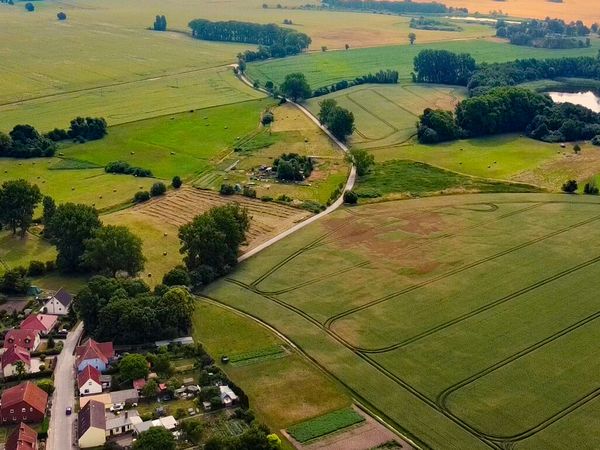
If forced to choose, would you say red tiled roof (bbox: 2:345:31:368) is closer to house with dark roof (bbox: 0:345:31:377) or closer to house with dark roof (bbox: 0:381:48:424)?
house with dark roof (bbox: 0:345:31:377)

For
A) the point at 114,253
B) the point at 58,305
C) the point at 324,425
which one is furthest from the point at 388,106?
the point at 324,425

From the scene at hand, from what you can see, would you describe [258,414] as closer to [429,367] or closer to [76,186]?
[429,367]

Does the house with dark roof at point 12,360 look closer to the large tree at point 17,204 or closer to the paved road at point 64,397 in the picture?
the paved road at point 64,397

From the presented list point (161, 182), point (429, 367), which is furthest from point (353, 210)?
point (429, 367)

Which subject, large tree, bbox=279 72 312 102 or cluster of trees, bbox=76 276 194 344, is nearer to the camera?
cluster of trees, bbox=76 276 194 344

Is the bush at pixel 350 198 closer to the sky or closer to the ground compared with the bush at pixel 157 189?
closer to the sky

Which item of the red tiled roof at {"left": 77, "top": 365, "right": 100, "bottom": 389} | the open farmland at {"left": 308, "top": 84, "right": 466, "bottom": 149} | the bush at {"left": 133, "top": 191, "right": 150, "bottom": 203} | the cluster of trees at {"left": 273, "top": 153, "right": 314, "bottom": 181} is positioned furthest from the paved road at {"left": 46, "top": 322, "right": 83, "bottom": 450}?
the open farmland at {"left": 308, "top": 84, "right": 466, "bottom": 149}

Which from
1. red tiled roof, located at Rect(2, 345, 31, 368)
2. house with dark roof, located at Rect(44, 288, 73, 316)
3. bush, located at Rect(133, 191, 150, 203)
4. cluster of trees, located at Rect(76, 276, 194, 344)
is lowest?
red tiled roof, located at Rect(2, 345, 31, 368)

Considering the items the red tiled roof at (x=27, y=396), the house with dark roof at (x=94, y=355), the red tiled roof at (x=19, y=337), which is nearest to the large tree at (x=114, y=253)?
the red tiled roof at (x=19, y=337)
